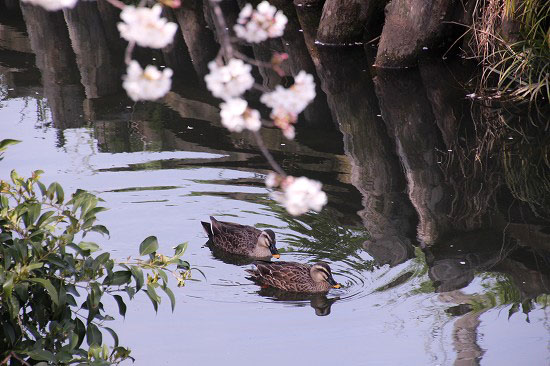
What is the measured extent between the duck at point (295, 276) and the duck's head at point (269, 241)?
9.9 inches

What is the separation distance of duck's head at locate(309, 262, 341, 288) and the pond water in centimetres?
11

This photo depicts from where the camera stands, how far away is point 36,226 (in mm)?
4609

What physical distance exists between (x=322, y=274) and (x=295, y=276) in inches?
12.2

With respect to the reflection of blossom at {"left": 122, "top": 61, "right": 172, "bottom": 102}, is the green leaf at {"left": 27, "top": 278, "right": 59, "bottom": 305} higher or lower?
lower

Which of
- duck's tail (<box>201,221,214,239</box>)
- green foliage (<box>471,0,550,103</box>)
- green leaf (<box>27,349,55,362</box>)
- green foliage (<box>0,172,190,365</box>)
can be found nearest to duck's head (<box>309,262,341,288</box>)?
duck's tail (<box>201,221,214,239</box>)

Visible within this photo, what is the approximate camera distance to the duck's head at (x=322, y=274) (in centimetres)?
702

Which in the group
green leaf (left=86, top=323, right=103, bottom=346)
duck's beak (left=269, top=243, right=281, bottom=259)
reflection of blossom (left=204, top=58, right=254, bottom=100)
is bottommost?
green leaf (left=86, top=323, right=103, bottom=346)

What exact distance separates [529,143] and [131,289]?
6.83 metres

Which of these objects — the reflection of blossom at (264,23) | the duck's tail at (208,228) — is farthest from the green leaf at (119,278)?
the duck's tail at (208,228)

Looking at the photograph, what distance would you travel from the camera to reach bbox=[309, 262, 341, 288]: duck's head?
7.02 metres

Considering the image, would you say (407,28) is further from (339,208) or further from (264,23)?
(264,23)

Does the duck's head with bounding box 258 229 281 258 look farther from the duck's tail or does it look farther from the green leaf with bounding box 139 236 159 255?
the green leaf with bounding box 139 236 159 255

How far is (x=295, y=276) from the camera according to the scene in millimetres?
7258

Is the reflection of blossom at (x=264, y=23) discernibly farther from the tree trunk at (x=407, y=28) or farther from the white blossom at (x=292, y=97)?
the tree trunk at (x=407, y=28)
